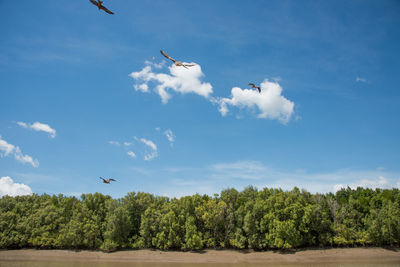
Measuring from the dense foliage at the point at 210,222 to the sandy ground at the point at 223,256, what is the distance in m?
1.46

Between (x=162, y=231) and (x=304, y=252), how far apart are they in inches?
1057

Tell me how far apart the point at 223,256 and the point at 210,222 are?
22.2ft

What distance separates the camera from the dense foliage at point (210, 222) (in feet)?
172

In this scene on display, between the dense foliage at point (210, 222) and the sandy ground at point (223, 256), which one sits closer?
the sandy ground at point (223, 256)

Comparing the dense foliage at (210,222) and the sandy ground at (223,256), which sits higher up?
the dense foliage at (210,222)

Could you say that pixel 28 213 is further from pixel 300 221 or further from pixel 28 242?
pixel 300 221

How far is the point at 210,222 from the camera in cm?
5647

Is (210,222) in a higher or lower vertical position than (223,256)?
higher

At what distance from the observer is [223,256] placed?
174ft

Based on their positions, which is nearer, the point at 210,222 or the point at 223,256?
the point at 223,256

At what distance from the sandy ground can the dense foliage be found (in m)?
1.46

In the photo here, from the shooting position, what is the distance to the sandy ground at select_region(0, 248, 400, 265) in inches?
1951

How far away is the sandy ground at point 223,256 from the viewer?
4956 cm

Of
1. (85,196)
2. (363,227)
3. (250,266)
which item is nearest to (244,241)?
(250,266)
